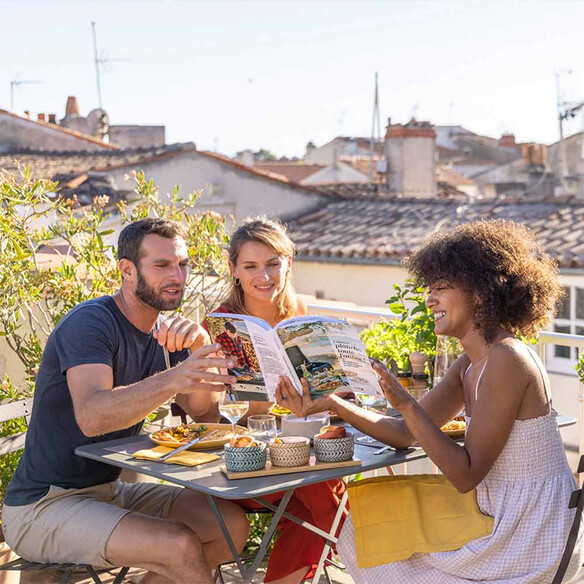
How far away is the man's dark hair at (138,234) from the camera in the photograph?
3.40m

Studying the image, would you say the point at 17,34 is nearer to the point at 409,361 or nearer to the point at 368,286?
the point at 368,286

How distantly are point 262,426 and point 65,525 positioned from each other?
70cm

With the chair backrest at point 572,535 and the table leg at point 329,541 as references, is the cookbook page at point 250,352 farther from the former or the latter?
the chair backrest at point 572,535

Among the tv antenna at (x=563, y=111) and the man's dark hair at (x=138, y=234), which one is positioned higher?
the tv antenna at (x=563, y=111)

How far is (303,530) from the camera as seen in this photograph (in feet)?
11.2

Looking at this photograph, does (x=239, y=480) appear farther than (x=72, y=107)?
No

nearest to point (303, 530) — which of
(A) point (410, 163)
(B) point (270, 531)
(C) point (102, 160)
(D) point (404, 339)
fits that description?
(B) point (270, 531)

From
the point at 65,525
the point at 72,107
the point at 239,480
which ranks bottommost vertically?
the point at 65,525

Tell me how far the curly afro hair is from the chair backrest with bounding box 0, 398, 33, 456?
1.74 metres

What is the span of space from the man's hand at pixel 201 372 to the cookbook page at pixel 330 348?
→ 0.20m

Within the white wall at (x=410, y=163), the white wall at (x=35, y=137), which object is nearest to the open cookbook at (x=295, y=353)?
the white wall at (x=410, y=163)

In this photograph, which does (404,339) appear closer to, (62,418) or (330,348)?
(330,348)

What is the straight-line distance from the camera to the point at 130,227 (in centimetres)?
345

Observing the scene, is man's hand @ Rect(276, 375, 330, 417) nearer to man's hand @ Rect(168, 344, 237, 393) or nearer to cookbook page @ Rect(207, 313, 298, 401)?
cookbook page @ Rect(207, 313, 298, 401)
